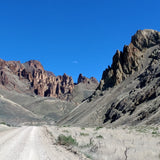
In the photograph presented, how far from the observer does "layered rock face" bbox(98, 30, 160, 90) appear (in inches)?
3118

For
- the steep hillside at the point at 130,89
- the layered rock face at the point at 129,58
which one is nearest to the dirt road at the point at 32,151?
the steep hillside at the point at 130,89

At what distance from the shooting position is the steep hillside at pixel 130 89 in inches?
1802

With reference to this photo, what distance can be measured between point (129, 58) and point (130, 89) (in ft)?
63.0

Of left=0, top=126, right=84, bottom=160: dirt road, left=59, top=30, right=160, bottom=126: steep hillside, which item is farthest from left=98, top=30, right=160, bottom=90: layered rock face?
left=0, top=126, right=84, bottom=160: dirt road

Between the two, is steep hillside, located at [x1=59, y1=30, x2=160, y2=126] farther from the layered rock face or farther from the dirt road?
the dirt road

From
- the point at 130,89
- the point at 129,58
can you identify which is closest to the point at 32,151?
the point at 130,89

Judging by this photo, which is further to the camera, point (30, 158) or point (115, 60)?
point (115, 60)

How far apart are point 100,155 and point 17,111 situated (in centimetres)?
13579

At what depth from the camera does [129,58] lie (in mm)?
80688

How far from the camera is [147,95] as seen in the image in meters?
49.4

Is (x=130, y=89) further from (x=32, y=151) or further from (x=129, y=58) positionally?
(x=32, y=151)

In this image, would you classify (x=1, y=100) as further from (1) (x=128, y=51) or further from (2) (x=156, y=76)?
(2) (x=156, y=76)

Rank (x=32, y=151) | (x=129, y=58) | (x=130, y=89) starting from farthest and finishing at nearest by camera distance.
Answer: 1. (x=129, y=58)
2. (x=130, y=89)
3. (x=32, y=151)

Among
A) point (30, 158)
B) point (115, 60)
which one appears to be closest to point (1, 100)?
point (115, 60)
